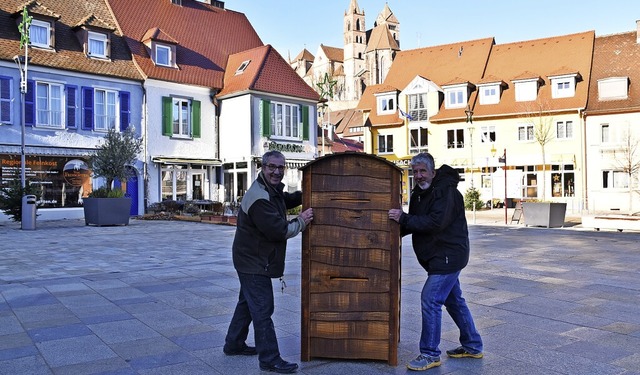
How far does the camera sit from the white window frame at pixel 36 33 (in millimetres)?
24453

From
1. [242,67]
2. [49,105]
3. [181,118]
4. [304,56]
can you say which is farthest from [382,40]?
[49,105]

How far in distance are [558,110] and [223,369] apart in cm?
3557

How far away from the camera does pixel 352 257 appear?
472cm

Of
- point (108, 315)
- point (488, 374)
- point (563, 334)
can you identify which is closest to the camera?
point (488, 374)

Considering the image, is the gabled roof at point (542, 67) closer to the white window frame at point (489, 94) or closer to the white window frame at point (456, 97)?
the white window frame at point (489, 94)

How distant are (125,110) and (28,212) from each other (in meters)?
9.34

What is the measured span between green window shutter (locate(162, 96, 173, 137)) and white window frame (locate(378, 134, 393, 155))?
1970 cm

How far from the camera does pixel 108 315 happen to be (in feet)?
21.2

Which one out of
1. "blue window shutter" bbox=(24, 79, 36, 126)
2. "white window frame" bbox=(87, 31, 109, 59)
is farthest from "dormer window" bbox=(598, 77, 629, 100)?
"blue window shutter" bbox=(24, 79, 36, 126)

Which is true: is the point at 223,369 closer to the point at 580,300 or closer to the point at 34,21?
the point at 580,300

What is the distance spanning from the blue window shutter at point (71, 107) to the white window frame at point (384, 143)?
2420 cm

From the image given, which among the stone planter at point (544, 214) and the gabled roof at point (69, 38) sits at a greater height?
the gabled roof at point (69, 38)

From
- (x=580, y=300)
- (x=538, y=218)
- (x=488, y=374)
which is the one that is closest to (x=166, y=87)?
(x=538, y=218)

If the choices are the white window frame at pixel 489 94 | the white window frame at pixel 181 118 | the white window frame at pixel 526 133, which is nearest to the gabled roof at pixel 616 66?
the white window frame at pixel 526 133
